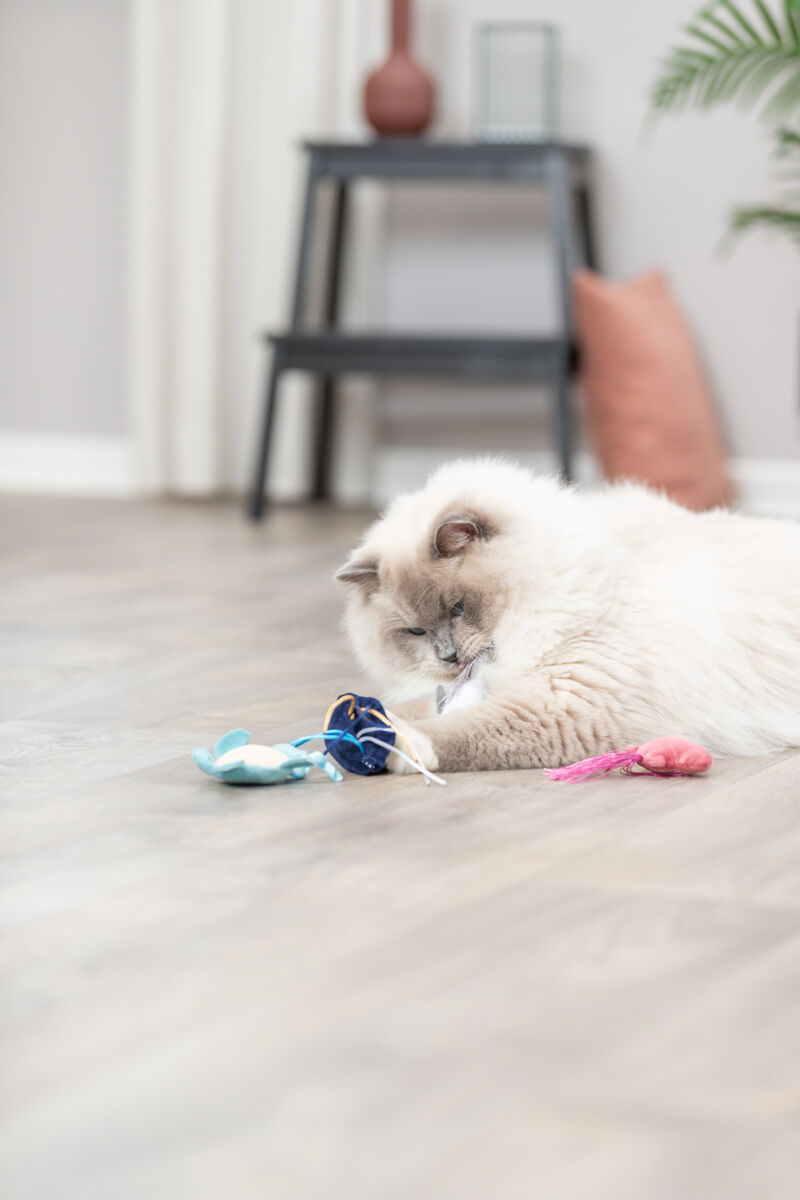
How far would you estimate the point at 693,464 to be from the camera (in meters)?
4.00

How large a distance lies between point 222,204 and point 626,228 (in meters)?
1.21

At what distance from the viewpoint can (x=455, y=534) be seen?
1.73m

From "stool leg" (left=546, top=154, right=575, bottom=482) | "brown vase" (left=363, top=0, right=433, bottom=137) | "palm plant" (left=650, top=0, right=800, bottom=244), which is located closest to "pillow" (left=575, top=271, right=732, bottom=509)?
"stool leg" (left=546, top=154, right=575, bottom=482)

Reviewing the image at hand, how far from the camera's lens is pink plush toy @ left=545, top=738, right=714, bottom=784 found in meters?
1.61

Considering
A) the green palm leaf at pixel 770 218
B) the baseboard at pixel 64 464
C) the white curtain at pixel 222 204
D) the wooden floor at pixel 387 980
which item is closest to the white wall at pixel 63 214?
the baseboard at pixel 64 464

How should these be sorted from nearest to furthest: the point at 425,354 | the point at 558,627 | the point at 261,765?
1. the point at 261,765
2. the point at 558,627
3. the point at 425,354

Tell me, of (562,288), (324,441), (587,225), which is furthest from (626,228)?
(324,441)

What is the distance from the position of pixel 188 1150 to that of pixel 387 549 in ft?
3.43

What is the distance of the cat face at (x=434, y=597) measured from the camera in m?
1.73

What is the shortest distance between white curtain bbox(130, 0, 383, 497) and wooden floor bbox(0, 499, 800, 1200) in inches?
116

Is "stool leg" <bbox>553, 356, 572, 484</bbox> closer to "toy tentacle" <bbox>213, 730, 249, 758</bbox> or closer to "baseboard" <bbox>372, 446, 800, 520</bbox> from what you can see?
"baseboard" <bbox>372, 446, 800, 520</bbox>

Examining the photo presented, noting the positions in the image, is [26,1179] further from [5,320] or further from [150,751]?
[5,320]

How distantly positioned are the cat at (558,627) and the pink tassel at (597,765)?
0.03 m

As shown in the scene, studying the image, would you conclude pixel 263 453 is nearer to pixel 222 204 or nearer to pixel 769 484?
pixel 222 204
